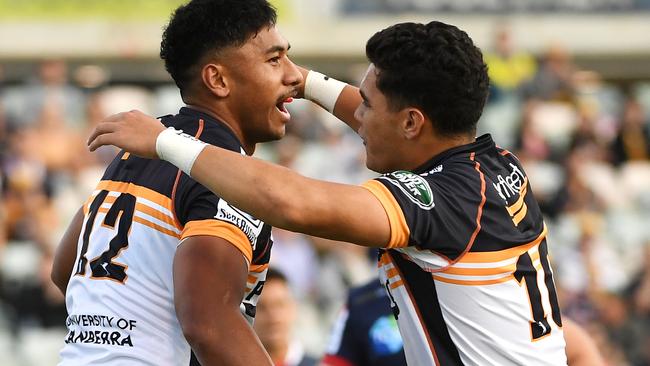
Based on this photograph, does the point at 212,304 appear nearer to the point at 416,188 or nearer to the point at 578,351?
the point at 416,188

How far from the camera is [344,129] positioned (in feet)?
49.0

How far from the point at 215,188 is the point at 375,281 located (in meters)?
3.20

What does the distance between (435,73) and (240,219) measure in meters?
0.92

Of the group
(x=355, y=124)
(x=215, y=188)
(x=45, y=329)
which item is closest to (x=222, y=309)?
(x=215, y=188)

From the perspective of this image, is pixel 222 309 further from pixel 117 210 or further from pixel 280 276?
pixel 280 276

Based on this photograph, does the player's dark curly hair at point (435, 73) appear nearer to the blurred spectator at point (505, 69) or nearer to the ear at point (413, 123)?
the ear at point (413, 123)

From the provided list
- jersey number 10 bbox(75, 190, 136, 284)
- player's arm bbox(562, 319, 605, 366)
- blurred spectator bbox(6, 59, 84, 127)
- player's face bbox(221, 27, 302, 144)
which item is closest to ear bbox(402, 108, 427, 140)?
player's face bbox(221, 27, 302, 144)

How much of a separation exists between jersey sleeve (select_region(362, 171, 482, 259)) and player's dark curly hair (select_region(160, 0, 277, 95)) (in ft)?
3.42

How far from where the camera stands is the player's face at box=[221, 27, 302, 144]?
517cm

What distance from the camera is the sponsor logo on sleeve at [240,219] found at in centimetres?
459

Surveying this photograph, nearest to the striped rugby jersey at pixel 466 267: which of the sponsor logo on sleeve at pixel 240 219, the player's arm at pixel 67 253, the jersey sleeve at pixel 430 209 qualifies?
the jersey sleeve at pixel 430 209

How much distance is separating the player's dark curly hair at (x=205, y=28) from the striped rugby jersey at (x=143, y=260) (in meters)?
0.38

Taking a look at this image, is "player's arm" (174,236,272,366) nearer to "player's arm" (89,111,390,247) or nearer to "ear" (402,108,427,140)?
"player's arm" (89,111,390,247)

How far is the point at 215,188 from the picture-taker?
4.26 m
